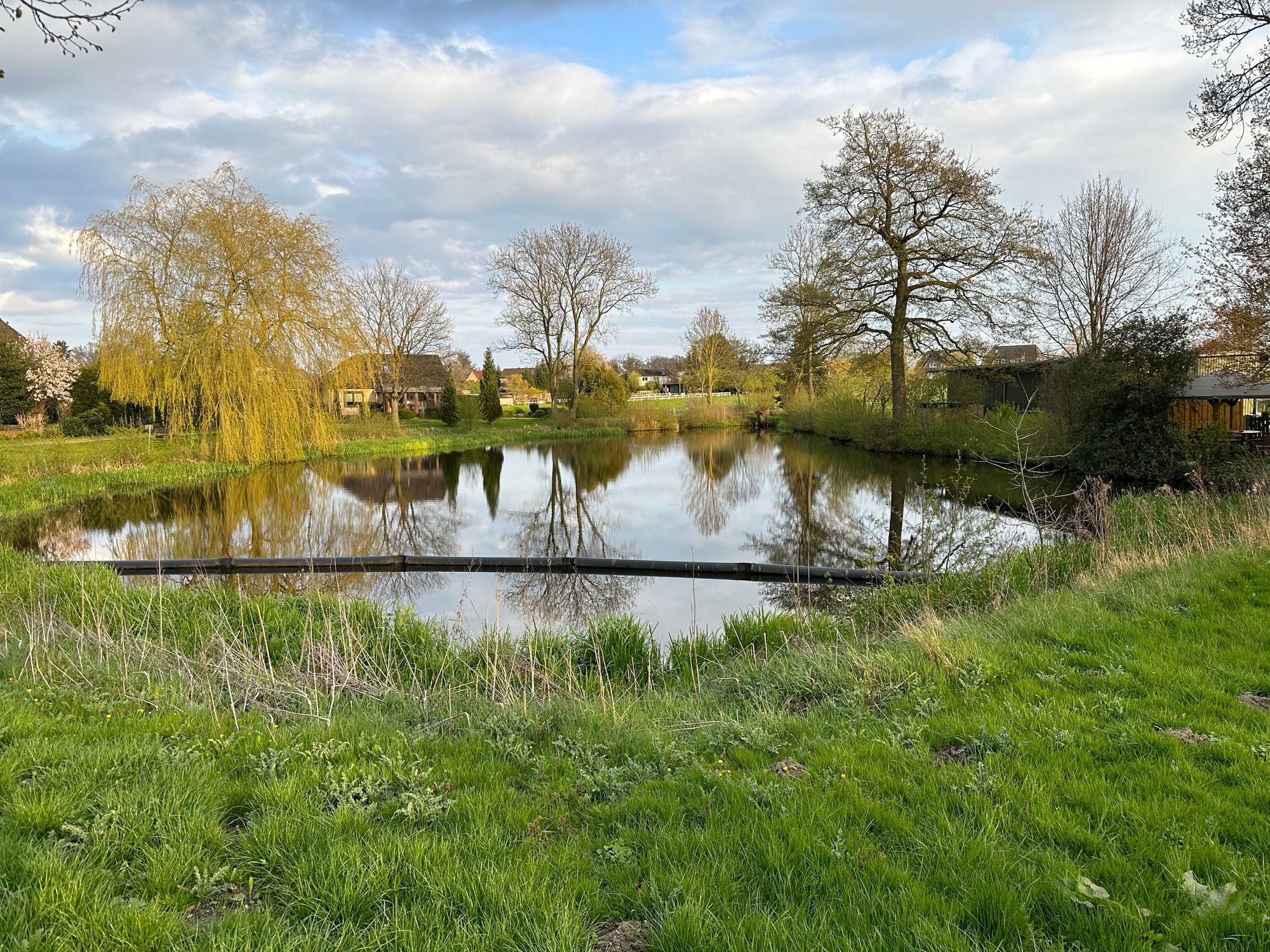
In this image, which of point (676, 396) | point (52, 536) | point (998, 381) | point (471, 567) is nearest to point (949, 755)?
point (471, 567)

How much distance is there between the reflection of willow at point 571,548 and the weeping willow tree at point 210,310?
8.94 m

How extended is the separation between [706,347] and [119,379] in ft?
A: 121

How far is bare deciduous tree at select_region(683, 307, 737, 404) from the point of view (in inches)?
1977

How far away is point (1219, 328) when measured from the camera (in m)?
13.5

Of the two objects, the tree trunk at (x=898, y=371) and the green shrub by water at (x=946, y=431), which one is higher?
the tree trunk at (x=898, y=371)

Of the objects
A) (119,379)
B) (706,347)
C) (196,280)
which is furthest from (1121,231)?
(119,379)

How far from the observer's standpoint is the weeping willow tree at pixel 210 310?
20.0m

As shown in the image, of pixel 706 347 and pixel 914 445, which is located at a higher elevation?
pixel 706 347

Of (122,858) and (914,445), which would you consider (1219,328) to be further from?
(122,858)

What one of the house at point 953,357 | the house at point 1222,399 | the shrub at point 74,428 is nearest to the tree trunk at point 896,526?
the house at point 953,357

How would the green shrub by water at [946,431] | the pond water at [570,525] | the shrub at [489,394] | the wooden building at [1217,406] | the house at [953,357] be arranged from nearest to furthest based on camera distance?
1. the pond water at [570,525]
2. the wooden building at [1217,406]
3. the green shrub by water at [946,431]
4. the house at [953,357]
5. the shrub at [489,394]

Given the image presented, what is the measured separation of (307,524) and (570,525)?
5.21m

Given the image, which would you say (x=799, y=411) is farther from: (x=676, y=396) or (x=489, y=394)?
(x=676, y=396)

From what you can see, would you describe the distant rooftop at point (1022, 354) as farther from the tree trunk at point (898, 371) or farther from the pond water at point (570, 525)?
the pond water at point (570, 525)
